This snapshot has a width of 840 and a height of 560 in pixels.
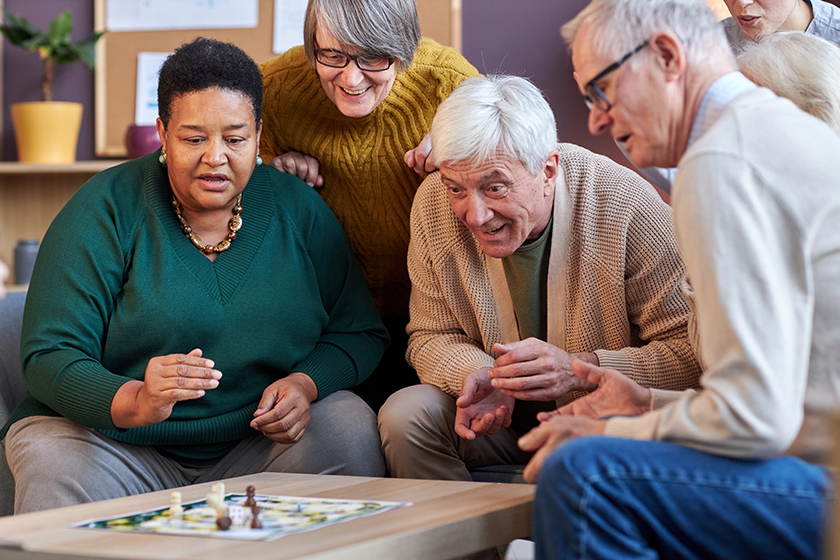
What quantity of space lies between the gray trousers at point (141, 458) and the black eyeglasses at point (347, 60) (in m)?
0.74

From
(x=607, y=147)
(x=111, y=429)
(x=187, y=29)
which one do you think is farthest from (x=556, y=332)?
(x=187, y=29)

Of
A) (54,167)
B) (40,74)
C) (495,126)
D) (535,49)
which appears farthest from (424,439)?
(40,74)

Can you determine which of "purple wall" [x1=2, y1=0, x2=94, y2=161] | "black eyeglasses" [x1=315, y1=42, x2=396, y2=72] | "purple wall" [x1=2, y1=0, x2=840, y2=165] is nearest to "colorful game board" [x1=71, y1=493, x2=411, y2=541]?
"black eyeglasses" [x1=315, y1=42, x2=396, y2=72]

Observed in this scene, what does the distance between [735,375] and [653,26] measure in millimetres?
459

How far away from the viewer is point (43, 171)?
3348mm

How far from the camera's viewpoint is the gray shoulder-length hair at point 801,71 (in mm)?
1421

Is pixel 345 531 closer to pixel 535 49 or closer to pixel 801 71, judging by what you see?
pixel 801 71

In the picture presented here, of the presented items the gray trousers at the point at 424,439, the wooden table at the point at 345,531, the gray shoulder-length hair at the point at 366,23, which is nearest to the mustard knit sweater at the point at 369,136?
the gray shoulder-length hair at the point at 366,23

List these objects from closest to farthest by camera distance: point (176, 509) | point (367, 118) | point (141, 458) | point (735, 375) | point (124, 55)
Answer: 1. point (735, 375)
2. point (176, 509)
3. point (141, 458)
4. point (367, 118)
5. point (124, 55)

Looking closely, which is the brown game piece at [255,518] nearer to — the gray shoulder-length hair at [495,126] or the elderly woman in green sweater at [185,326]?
the elderly woman in green sweater at [185,326]

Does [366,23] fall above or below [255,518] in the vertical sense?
above

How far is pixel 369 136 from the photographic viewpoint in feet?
6.64

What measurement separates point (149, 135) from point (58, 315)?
5.57 feet

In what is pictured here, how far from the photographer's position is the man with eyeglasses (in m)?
0.91
